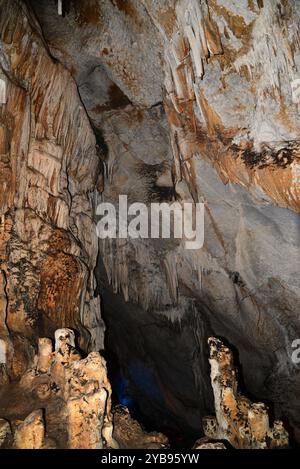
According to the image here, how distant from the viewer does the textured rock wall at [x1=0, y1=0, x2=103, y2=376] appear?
4867 millimetres

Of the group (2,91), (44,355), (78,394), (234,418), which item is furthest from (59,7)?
(234,418)

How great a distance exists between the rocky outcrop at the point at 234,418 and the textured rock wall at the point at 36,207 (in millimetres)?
2260

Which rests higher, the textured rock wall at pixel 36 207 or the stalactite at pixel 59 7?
the stalactite at pixel 59 7

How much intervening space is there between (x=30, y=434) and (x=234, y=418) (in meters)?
1.91

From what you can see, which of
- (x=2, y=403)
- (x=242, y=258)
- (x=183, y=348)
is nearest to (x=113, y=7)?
(x=242, y=258)

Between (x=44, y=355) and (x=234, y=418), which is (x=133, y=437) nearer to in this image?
(x=234, y=418)

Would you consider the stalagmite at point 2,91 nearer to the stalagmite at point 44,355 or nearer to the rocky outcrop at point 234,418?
the stalagmite at point 44,355

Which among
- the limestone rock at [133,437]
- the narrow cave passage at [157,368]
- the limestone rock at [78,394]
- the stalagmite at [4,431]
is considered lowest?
the narrow cave passage at [157,368]

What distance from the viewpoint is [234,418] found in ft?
11.6

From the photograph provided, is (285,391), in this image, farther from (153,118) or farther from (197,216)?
(153,118)

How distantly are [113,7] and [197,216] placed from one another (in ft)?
12.7

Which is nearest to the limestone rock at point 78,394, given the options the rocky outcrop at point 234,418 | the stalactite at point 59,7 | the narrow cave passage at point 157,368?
the rocky outcrop at point 234,418

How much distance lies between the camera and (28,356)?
4.56 metres

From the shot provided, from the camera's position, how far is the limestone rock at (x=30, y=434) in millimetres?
2955
